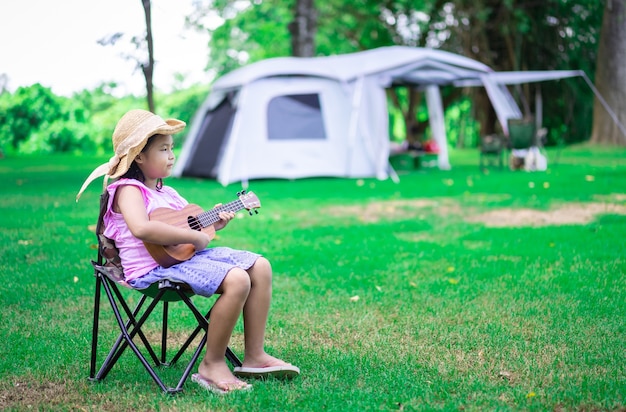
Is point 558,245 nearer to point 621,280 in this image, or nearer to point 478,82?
point 621,280

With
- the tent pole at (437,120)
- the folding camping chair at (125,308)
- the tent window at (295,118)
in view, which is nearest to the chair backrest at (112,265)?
the folding camping chair at (125,308)

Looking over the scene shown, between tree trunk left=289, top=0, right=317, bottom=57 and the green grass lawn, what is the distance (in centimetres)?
837

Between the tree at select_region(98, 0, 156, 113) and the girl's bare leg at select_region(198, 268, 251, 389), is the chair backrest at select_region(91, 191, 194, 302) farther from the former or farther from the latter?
the tree at select_region(98, 0, 156, 113)

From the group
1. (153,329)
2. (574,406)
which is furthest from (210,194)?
(574,406)

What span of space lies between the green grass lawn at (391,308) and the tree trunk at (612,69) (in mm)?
9654

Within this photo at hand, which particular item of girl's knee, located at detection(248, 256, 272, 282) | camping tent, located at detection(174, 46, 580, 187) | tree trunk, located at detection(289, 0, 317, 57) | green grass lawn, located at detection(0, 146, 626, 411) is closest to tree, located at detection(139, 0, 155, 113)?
green grass lawn, located at detection(0, 146, 626, 411)

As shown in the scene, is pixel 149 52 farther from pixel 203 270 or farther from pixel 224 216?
pixel 203 270

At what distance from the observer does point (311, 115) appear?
13.6m

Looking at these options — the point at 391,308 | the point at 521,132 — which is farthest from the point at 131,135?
the point at 521,132

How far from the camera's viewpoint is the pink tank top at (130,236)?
10.4 feet

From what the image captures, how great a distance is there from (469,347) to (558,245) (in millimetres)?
2868

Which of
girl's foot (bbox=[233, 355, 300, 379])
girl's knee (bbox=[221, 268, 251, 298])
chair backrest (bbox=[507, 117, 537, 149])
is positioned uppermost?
girl's knee (bbox=[221, 268, 251, 298])

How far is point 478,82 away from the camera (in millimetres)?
15633

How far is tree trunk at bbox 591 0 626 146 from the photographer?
58.0 feet
